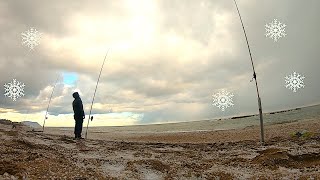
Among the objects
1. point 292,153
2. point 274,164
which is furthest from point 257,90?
point 274,164

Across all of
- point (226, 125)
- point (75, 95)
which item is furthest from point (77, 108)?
point (226, 125)

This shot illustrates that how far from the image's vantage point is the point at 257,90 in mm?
15188

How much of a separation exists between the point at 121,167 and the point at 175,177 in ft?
5.40

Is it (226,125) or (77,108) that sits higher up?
(226,125)

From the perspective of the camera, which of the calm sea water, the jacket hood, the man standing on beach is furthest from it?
the calm sea water

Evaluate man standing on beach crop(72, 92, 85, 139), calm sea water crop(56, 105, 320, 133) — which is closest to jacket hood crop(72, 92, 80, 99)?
man standing on beach crop(72, 92, 85, 139)

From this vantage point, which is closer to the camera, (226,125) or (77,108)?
(77,108)

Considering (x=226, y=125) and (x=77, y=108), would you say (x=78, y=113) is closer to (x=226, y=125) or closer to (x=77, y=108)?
(x=77, y=108)

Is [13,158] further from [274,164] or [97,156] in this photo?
[274,164]

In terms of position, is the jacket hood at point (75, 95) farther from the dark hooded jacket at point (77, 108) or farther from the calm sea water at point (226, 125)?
the calm sea water at point (226, 125)

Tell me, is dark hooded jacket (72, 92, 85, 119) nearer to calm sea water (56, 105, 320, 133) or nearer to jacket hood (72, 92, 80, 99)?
jacket hood (72, 92, 80, 99)

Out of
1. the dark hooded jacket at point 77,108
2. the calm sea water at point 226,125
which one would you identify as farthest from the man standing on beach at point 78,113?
the calm sea water at point 226,125

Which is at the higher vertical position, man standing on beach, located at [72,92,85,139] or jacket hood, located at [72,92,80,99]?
jacket hood, located at [72,92,80,99]

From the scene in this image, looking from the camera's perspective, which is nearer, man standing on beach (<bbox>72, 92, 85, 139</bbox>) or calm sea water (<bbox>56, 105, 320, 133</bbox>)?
man standing on beach (<bbox>72, 92, 85, 139</bbox>)
